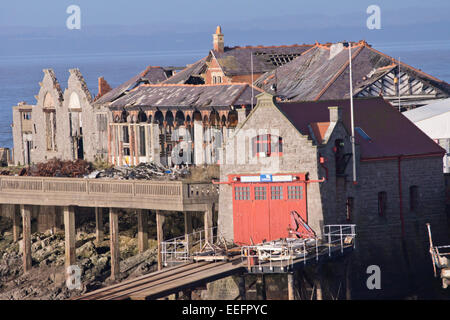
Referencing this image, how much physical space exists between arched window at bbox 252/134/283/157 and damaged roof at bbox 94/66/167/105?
29926 mm

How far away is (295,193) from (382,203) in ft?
14.4

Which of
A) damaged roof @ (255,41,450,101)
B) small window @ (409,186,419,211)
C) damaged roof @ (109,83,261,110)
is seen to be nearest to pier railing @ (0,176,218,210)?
small window @ (409,186,419,211)

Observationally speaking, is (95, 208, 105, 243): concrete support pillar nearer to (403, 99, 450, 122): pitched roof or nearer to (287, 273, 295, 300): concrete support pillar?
(403, 99, 450, 122): pitched roof

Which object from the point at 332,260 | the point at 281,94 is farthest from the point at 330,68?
the point at 332,260

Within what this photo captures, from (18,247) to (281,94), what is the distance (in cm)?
1563

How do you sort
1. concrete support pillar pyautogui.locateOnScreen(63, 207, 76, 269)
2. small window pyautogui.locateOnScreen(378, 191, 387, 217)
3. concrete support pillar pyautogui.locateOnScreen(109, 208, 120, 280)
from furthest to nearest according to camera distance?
concrete support pillar pyautogui.locateOnScreen(63, 207, 76, 269) → concrete support pillar pyautogui.locateOnScreen(109, 208, 120, 280) → small window pyautogui.locateOnScreen(378, 191, 387, 217)

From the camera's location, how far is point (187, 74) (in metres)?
93.4

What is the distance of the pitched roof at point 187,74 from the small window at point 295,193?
29.9m

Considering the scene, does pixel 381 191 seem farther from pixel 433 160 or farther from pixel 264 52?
pixel 264 52

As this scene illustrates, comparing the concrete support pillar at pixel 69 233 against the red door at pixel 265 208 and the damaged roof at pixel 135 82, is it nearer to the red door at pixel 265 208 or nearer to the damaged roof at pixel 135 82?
the red door at pixel 265 208

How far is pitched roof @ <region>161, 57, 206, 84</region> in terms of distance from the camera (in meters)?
91.5

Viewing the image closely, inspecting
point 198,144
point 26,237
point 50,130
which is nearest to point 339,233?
point 26,237

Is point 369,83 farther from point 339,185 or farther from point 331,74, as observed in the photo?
point 339,185

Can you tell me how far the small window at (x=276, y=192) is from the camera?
61750 mm
